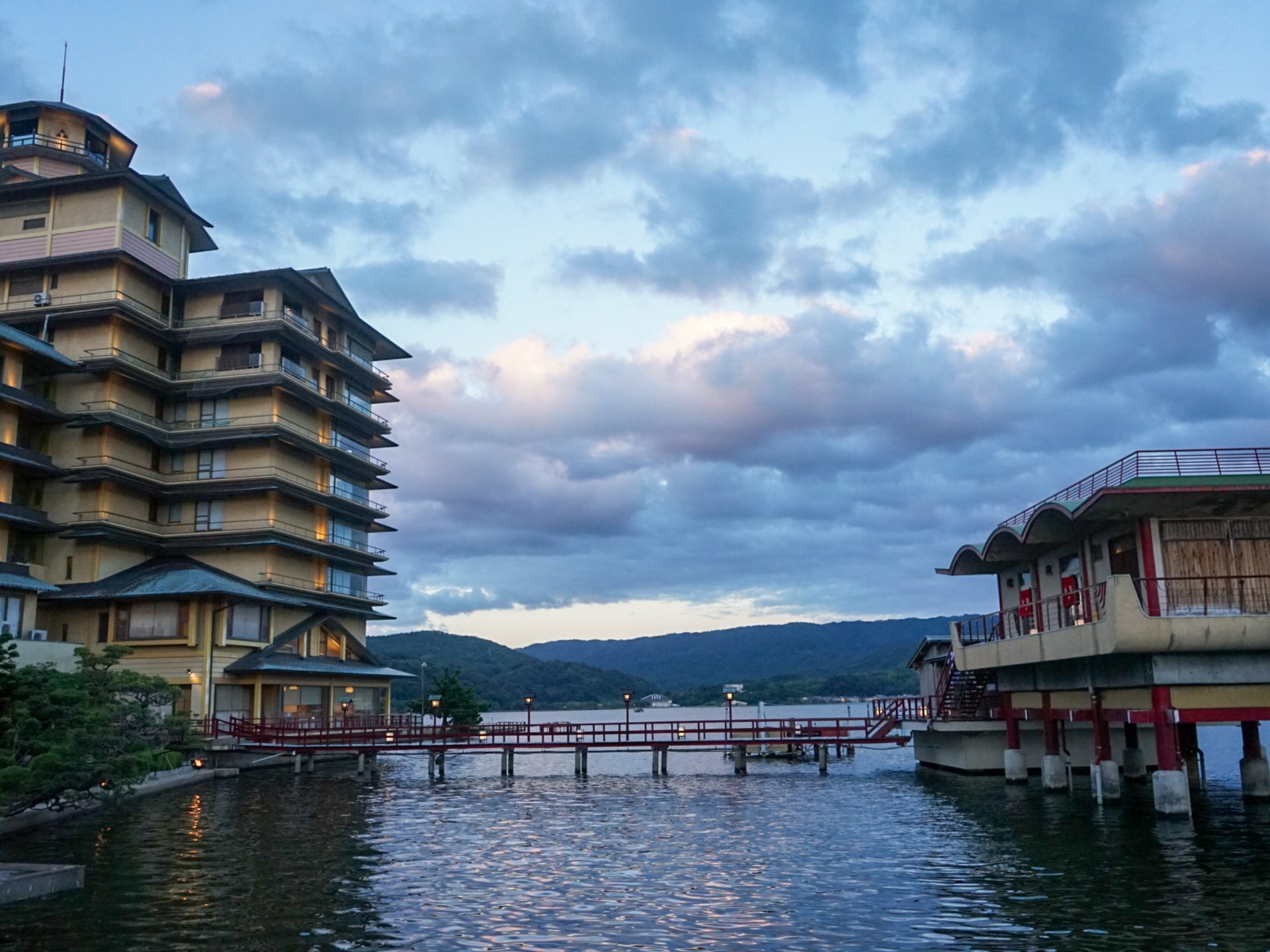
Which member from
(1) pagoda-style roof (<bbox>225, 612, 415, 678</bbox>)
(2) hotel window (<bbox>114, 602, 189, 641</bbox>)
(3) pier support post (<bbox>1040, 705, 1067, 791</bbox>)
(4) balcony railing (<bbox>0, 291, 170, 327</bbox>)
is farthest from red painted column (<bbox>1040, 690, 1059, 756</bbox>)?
(4) balcony railing (<bbox>0, 291, 170, 327</bbox>)

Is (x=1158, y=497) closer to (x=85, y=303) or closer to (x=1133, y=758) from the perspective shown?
(x=1133, y=758)

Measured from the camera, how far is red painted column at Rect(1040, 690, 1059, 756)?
1704 inches

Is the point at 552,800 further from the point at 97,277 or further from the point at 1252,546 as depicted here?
the point at 97,277

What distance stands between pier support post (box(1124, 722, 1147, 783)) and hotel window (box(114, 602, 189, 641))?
54.4m

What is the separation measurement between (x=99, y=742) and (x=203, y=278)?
2141 inches

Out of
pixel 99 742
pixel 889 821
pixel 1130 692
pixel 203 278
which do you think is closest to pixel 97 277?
pixel 203 278

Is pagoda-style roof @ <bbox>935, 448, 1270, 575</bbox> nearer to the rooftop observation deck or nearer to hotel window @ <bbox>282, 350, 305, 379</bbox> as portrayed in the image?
the rooftop observation deck

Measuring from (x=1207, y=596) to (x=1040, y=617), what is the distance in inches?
345

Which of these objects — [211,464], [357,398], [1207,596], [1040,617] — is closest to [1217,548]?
[1207,596]

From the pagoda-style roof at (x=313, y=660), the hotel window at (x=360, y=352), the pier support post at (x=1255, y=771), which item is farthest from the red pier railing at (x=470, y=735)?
the hotel window at (x=360, y=352)

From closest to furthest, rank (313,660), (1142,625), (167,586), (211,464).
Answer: (1142,625) → (167,586) → (313,660) → (211,464)

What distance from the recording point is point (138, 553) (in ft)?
252

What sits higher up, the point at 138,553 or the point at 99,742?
Result: the point at 138,553

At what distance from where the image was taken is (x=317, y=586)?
83188mm
